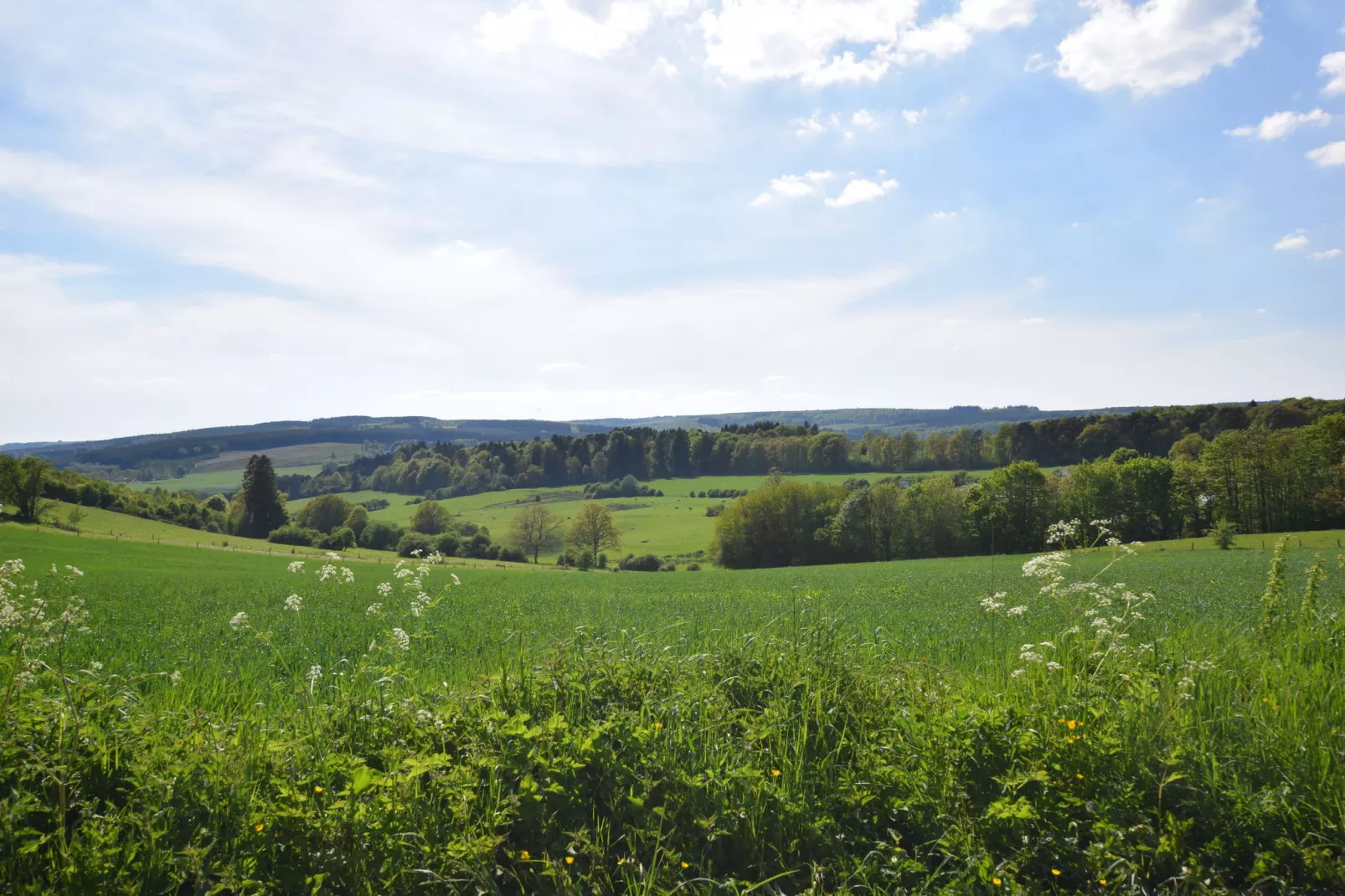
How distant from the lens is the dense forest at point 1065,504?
193ft

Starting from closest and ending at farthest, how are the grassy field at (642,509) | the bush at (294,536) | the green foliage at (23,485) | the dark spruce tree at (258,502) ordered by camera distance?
the green foliage at (23,485), the bush at (294,536), the grassy field at (642,509), the dark spruce tree at (258,502)

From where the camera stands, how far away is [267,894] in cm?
308

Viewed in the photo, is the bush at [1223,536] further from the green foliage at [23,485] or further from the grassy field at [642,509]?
the green foliage at [23,485]

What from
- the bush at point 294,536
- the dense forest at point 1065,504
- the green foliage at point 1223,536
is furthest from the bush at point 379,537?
the green foliage at point 1223,536

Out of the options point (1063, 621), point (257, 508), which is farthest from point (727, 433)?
point (1063, 621)

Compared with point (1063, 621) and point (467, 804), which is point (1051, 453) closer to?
point (1063, 621)

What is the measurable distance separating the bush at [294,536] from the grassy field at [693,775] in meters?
89.9

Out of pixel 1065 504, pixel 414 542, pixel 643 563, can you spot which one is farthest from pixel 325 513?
pixel 1065 504

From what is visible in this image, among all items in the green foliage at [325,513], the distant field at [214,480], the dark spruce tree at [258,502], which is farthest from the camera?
the distant field at [214,480]

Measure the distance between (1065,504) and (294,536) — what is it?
88565 mm

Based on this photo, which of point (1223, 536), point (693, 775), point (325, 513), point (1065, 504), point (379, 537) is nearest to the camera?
point (693, 775)

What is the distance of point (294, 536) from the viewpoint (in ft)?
286

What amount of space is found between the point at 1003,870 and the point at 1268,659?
14.2 ft

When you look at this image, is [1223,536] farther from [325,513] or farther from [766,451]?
[325,513]
